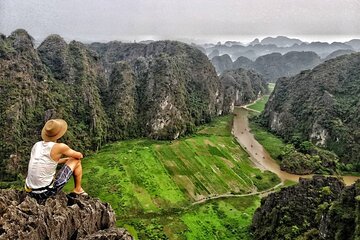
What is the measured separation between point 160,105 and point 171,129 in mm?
10113

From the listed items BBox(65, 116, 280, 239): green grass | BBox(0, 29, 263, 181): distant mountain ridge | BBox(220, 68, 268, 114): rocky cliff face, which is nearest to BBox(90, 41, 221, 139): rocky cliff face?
BBox(0, 29, 263, 181): distant mountain ridge

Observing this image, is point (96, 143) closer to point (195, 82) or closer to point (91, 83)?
point (91, 83)

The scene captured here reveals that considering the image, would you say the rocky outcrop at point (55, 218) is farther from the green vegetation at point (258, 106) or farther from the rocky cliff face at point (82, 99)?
the green vegetation at point (258, 106)

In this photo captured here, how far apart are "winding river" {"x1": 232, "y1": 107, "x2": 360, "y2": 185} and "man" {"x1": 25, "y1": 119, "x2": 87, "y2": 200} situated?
233ft

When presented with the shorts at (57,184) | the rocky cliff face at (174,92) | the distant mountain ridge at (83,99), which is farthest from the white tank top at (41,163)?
the rocky cliff face at (174,92)

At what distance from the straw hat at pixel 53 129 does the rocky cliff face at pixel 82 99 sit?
209 ft

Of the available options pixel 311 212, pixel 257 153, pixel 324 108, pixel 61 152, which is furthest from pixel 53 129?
pixel 324 108

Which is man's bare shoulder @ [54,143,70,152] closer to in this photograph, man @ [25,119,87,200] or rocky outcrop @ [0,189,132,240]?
man @ [25,119,87,200]

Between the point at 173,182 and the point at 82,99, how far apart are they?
1659 inches

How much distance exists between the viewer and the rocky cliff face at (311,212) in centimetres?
3368

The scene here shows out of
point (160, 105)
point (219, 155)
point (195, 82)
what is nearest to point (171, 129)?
point (160, 105)

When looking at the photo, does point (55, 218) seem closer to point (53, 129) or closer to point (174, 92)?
point (53, 129)

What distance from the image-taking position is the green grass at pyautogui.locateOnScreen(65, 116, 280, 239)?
52750 mm

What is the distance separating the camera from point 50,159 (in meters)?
11.0
